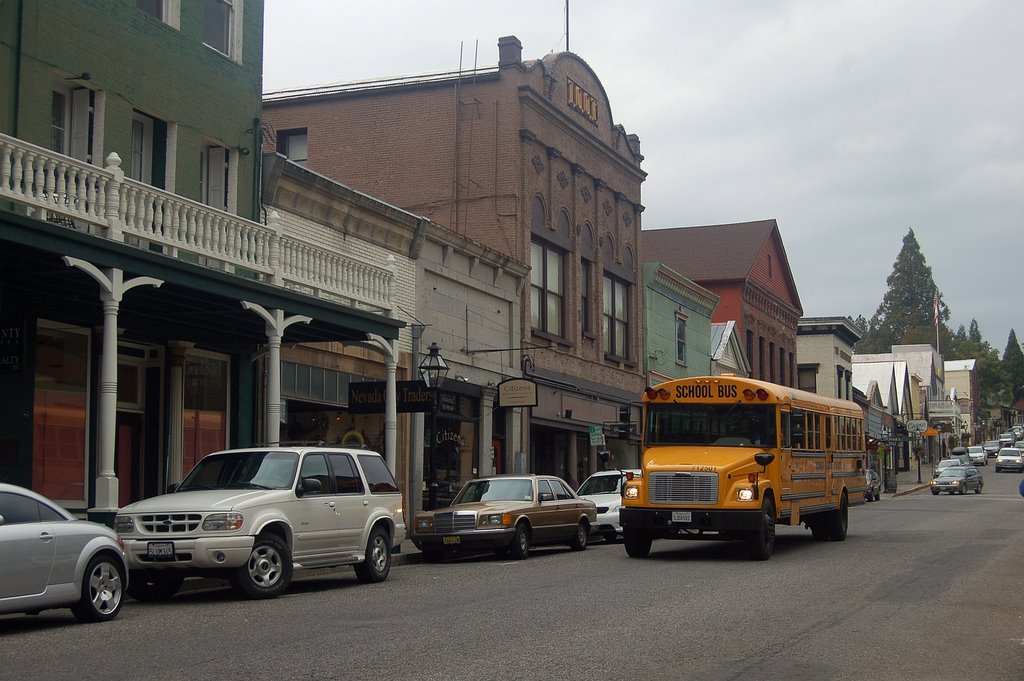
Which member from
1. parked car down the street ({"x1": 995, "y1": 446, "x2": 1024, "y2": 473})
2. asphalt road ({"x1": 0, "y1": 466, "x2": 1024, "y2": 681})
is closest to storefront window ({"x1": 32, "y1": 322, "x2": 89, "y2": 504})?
asphalt road ({"x1": 0, "y1": 466, "x2": 1024, "y2": 681})

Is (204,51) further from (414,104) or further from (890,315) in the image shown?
(890,315)

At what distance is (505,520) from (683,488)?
3.10 meters

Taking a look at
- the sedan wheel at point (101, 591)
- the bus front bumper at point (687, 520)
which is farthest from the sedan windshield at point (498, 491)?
the sedan wheel at point (101, 591)

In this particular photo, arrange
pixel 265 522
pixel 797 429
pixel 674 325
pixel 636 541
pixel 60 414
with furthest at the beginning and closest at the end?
pixel 674 325 < pixel 797 429 < pixel 636 541 < pixel 60 414 < pixel 265 522

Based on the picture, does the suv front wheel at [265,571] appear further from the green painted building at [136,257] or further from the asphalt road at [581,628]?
the green painted building at [136,257]

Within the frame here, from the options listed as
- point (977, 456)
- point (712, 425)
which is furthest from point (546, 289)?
point (977, 456)

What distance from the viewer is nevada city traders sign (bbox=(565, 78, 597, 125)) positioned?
35938mm

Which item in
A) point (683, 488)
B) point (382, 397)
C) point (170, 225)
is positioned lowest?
point (683, 488)

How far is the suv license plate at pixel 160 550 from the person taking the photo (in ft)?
43.7

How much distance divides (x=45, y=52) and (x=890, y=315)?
135 meters

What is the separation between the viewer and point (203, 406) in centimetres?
2147

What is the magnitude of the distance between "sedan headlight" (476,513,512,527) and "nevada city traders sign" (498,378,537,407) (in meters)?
9.68

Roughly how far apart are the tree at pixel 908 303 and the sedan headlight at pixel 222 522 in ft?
437

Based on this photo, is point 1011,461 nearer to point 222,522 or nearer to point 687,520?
point 687,520
